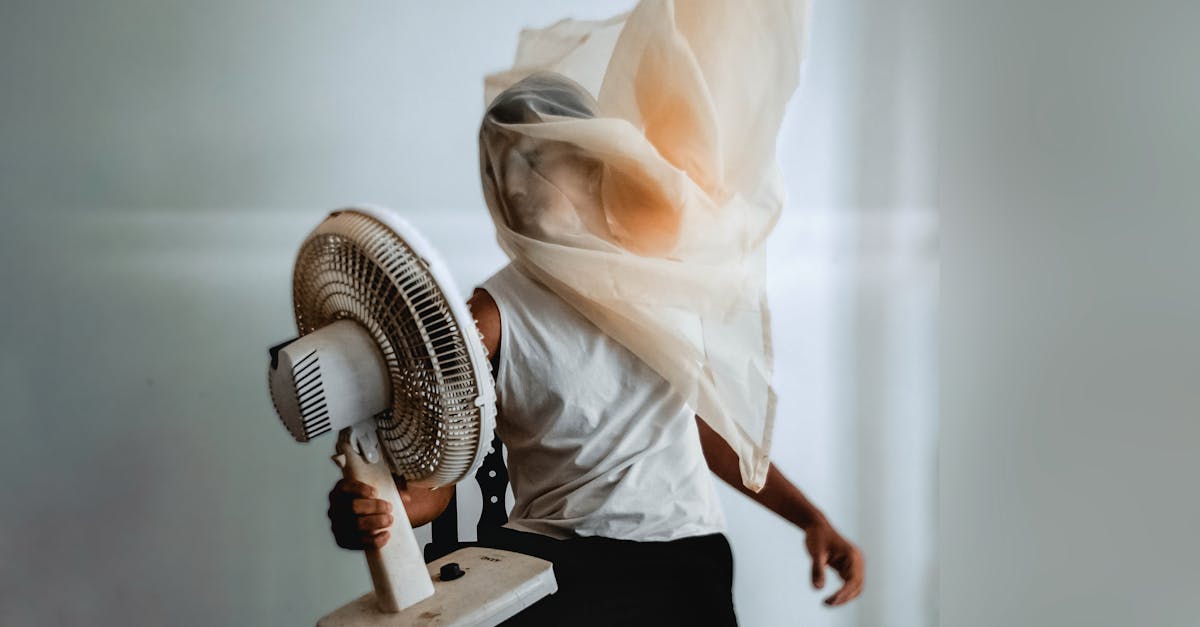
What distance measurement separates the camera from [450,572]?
0.86 metres

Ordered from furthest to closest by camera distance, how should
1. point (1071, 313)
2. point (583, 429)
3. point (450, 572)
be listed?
1. point (1071, 313)
2. point (583, 429)
3. point (450, 572)

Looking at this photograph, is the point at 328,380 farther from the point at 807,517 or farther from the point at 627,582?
the point at 807,517

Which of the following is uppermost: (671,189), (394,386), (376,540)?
(671,189)

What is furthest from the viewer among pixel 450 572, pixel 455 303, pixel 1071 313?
pixel 1071 313

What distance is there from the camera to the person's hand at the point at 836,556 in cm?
114

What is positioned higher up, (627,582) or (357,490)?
(357,490)

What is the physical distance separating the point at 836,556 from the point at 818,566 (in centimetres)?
3

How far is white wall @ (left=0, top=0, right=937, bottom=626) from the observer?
1.06 meters

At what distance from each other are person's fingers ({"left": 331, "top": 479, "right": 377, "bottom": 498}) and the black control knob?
4.2 inches

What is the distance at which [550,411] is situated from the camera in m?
0.95

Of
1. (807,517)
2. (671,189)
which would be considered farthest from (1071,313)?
(671,189)

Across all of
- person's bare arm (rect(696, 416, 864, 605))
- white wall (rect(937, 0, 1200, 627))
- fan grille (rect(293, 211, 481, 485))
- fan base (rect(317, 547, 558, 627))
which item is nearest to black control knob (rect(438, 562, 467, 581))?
fan base (rect(317, 547, 558, 627))

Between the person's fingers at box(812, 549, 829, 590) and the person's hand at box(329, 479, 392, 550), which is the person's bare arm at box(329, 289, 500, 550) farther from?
the person's fingers at box(812, 549, 829, 590)

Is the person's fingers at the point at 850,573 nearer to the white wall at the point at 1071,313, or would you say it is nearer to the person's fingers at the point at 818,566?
the person's fingers at the point at 818,566
